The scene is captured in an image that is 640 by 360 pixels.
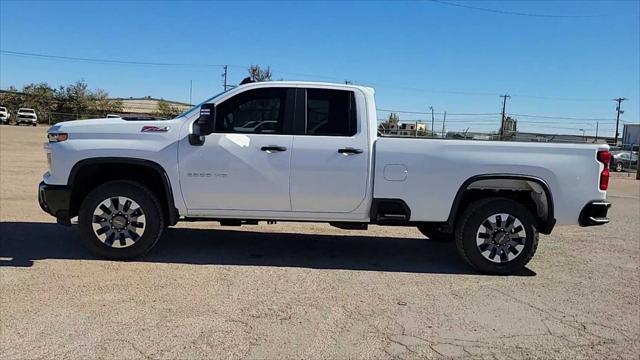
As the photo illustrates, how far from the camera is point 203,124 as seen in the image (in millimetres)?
5840

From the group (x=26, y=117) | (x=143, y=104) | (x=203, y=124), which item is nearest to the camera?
(x=203, y=124)

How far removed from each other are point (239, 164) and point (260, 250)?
1.36m

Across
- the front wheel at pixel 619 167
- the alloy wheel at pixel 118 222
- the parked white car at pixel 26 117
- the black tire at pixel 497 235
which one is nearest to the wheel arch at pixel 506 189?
the black tire at pixel 497 235

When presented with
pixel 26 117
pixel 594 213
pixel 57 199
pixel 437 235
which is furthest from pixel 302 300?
pixel 26 117

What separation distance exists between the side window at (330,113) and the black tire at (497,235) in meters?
1.73

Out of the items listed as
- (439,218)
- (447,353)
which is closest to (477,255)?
(439,218)

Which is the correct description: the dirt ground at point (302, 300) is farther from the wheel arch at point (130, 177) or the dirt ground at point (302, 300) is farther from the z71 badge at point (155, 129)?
the z71 badge at point (155, 129)

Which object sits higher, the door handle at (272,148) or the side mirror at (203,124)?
the side mirror at (203,124)

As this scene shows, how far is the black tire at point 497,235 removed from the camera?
608cm

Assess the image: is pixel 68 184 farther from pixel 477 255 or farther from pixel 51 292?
pixel 477 255

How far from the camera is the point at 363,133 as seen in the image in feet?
19.8

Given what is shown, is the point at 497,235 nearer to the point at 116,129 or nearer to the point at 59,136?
the point at 116,129

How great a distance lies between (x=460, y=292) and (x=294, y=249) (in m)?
2.34

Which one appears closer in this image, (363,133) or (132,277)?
(132,277)
